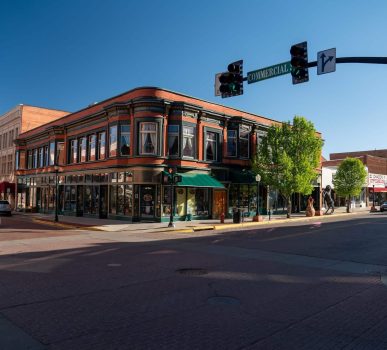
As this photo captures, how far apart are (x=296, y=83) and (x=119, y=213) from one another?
19.3 meters

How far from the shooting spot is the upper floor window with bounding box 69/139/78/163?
34.2m

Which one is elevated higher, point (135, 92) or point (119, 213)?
point (135, 92)

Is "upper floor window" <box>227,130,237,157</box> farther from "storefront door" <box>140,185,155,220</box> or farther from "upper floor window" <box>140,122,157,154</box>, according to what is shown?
"storefront door" <box>140,185,155,220</box>

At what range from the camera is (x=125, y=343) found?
4992 millimetres

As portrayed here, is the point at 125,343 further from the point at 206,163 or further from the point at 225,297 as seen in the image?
the point at 206,163

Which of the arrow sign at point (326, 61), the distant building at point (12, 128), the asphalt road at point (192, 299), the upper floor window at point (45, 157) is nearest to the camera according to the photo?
the asphalt road at point (192, 299)

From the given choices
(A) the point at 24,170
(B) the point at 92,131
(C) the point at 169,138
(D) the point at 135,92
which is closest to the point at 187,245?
(C) the point at 169,138

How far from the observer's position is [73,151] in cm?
3488

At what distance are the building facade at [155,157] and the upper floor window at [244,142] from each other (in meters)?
0.09

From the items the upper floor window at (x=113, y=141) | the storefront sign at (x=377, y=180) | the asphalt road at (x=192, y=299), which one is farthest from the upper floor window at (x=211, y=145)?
the storefront sign at (x=377, y=180)

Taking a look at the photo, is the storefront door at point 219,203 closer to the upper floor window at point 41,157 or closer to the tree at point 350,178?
the upper floor window at point 41,157

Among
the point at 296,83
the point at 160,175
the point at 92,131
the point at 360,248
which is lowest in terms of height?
the point at 360,248

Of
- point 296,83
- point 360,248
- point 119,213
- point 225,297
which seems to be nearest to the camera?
point 225,297

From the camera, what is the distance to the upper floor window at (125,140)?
27172 millimetres
